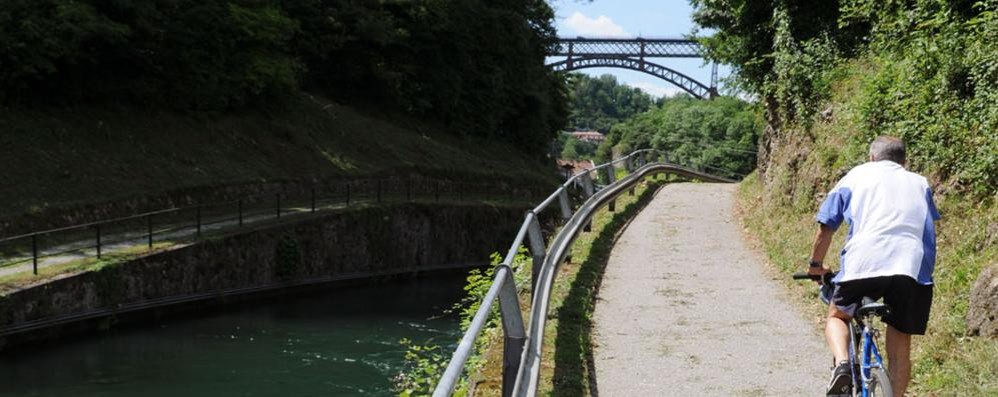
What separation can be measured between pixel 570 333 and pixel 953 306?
10.8 ft

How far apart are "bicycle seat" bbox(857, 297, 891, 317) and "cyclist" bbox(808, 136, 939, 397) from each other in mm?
140

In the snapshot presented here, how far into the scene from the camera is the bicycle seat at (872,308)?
550 cm

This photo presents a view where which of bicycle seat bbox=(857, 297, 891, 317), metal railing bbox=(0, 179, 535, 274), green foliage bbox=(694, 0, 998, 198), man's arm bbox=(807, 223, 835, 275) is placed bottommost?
metal railing bbox=(0, 179, 535, 274)

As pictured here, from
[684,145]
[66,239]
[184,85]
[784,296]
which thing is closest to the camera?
[784,296]

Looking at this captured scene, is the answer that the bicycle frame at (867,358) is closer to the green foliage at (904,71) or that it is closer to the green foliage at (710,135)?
the green foliage at (904,71)

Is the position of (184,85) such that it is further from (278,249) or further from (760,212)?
(760,212)

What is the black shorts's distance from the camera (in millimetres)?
5641

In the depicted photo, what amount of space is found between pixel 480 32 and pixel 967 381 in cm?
4242

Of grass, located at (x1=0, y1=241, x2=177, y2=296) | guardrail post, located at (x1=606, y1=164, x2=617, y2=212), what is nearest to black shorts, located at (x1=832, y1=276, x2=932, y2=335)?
guardrail post, located at (x1=606, y1=164, x2=617, y2=212)

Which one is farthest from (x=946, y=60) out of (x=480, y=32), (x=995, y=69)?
(x=480, y=32)

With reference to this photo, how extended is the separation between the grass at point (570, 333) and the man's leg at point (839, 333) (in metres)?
2.03

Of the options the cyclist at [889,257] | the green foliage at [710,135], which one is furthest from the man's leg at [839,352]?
the green foliage at [710,135]

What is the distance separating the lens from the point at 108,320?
19828 mm

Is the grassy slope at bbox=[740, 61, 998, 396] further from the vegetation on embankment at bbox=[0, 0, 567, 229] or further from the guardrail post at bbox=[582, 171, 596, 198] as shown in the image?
the vegetation on embankment at bbox=[0, 0, 567, 229]
